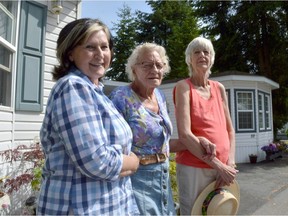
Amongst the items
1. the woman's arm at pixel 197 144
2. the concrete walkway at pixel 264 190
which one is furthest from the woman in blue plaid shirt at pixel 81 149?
the concrete walkway at pixel 264 190

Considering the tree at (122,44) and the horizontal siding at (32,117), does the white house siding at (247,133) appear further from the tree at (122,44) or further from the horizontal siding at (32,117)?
the tree at (122,44)

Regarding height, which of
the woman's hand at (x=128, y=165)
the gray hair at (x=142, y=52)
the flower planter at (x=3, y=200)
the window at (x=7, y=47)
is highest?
the window at (x=7, y=47)

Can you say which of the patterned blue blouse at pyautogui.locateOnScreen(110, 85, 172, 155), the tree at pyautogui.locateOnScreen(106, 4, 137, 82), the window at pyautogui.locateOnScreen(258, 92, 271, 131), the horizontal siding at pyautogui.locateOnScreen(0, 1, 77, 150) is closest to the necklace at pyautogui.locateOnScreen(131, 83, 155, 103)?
the patterned blue blouse at pyautogui.locateOnScreen(110, 85, 172, 155)

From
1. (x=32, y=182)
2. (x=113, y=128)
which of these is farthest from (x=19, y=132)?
(x=113, y=128)

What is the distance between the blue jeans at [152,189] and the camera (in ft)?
5.24

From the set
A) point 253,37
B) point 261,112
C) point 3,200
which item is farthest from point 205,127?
point 253,37

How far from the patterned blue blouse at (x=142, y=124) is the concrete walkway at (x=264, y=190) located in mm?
3237

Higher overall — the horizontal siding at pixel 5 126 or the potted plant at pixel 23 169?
the horizontal siding at pixel 5 126

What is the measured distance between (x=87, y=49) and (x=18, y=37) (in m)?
3.29

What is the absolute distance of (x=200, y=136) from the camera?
1882 millimetres

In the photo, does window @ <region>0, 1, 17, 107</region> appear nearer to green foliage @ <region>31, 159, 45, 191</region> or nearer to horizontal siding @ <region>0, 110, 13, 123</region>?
horizontal siding @ <region>0, 110, 13, 123</region>

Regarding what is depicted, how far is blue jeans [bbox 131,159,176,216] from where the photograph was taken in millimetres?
1596

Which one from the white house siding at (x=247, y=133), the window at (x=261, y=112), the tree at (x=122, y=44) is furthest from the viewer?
the tree at (x=122, y=44)

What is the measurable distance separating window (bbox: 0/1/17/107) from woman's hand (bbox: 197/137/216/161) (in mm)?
3007
